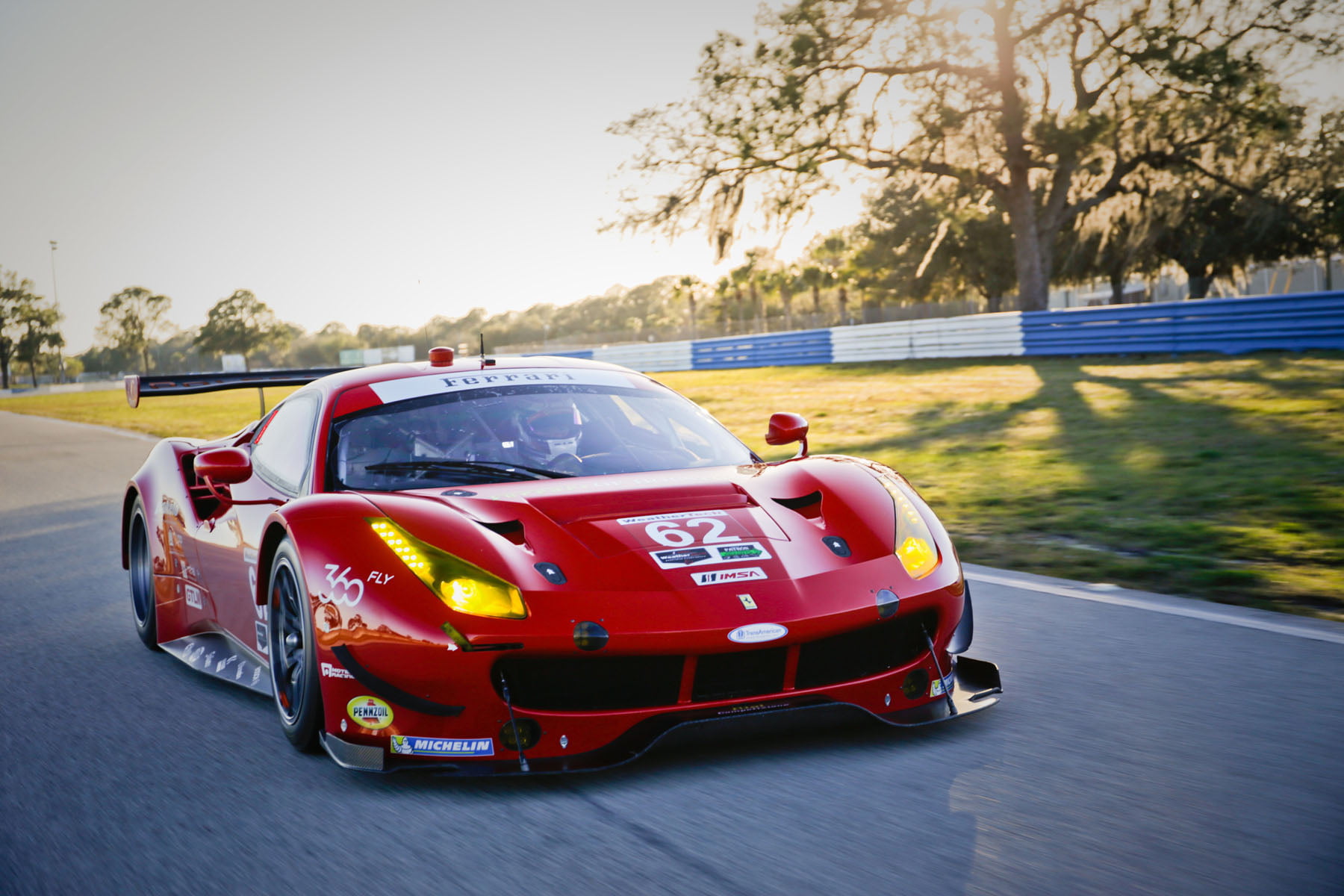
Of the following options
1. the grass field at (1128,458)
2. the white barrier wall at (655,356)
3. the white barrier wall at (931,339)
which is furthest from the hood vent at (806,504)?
the white barrier wall at (655,356)

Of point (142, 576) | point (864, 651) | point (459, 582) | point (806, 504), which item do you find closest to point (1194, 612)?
point (806, 504)

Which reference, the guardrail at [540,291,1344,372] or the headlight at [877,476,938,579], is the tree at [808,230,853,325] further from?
the headlight at [877,476,938,579]

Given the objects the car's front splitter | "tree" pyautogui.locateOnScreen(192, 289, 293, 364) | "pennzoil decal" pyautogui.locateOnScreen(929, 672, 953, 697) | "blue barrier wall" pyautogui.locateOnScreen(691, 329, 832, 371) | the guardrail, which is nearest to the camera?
the car's front splitter

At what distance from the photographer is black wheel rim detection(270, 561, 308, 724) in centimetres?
Result: 373

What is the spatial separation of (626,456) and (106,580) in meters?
4.32

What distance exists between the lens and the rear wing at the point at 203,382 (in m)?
5.88

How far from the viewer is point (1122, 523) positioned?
742 cm

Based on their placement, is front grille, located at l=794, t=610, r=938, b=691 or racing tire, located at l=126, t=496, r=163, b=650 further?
racing tire, located at l=126, t=496, r=163, b=650

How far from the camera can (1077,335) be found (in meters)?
22.2

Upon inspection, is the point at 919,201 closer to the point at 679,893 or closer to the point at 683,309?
the point at 679,893

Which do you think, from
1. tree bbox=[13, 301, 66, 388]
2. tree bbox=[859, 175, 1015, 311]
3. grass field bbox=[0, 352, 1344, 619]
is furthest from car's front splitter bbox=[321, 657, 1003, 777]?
tree bbox=[13, 301, 66, 388]

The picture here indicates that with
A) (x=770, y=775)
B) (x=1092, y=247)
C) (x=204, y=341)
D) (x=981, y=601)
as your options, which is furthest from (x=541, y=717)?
(x=204, y=341)

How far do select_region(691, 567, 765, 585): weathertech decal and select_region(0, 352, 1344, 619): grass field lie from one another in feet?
9.55

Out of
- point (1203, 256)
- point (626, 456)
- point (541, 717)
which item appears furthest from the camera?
point (1203, 256)
